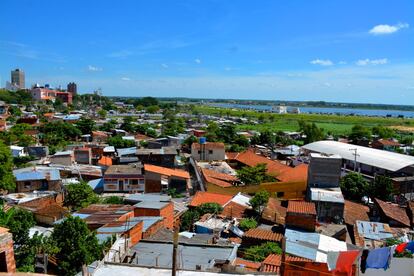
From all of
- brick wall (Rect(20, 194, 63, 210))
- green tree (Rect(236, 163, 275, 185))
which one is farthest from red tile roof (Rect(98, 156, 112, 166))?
green tree (Rect(236, 163, 275, 185))

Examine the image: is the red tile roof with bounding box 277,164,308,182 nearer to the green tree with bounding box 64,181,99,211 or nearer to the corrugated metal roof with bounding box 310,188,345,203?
the corrugated metal roof with bounding box 310,188,345,203

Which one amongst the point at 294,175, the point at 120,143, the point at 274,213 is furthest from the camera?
the point at 120,143

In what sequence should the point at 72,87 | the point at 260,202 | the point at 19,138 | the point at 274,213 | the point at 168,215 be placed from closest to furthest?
the point at 168,215 → the point at 274,213 → the point at 260,202 → the point at 19,138 → the point at 72,87

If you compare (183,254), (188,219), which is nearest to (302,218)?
(188,219)

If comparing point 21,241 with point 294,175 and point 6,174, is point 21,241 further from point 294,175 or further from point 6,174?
point 294,175

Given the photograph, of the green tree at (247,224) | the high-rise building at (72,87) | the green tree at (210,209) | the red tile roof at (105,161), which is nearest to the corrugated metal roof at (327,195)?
the green tree at (247,224)

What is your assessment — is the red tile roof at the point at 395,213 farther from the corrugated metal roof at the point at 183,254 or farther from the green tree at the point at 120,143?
the green tree at the point at 120,143
